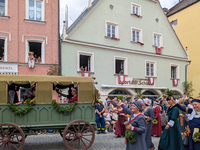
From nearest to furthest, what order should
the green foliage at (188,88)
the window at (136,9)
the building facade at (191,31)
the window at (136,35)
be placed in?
the window at (136,35) → the window at (136,9) → the green foliage at (188,88) → the building facade at (191,31)

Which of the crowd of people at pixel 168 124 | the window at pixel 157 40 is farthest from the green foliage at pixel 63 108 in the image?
the window at pixel 157 40

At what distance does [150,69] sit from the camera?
20.3m

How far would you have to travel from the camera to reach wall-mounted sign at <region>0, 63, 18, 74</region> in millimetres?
13367

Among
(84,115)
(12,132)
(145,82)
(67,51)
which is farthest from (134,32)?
(12,132)

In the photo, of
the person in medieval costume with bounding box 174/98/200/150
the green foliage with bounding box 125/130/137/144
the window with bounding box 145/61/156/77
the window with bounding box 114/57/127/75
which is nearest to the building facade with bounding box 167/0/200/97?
the window with bounding box 145/61/156/77

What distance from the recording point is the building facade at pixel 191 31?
2480 cm

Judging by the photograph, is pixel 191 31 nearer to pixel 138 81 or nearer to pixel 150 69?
pixel 150 69

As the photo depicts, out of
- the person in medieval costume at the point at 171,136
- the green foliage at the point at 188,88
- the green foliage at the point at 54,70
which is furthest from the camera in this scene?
the green foliage at the point at 188,88

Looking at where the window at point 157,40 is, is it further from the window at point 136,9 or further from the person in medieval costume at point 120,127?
the person in medieval costume at point 120,127

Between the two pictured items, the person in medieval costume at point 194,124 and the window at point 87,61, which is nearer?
the person in medieval costume at point 194,124

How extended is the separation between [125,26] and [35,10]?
25.2ft

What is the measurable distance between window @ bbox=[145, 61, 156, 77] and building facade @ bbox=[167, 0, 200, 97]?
268 inches

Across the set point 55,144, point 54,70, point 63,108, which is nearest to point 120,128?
point 55,144

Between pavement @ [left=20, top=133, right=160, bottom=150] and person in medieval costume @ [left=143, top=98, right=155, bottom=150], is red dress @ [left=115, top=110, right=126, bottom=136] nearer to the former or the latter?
pavement @ [left=20, top=133, right=160, bottom=150]
